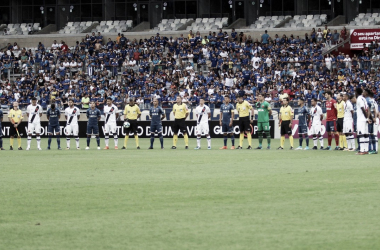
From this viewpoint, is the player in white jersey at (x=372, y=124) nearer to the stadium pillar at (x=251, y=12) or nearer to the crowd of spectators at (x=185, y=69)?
the crowd of spectators at (x=185, y=69)

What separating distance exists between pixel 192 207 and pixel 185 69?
130ft

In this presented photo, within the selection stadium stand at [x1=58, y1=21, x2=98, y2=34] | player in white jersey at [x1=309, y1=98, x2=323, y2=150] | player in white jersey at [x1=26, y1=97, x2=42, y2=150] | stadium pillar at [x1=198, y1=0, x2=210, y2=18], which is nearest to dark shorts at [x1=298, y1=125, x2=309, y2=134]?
player in white jersey at [x1=309, y1=98, x2=323, y2=150]

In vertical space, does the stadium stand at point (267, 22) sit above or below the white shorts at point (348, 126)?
above

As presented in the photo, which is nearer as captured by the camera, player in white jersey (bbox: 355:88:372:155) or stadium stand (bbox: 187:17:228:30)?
player in white jersey (bbox: 355:88:372:155)

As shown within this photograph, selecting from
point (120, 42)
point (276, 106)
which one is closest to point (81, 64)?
point (120, 42)

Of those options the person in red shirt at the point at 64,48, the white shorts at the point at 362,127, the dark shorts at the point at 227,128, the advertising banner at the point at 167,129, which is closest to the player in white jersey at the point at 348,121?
the white shorts at the point at 362,127

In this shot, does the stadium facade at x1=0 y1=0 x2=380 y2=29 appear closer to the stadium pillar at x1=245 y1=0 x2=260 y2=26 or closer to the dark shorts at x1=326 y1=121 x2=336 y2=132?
the stadium pillar at x1=245 y1=0 x2=260 y2=26

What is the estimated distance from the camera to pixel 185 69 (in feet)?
164

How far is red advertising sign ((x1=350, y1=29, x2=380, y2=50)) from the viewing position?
1880 inches

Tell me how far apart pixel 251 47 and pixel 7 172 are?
115 feet

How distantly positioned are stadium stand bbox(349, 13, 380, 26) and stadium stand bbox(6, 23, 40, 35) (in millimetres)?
29331

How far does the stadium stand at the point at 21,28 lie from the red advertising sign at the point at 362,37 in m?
30.5

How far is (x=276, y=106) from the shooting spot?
38.7 m

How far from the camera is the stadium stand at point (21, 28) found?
63812mm
